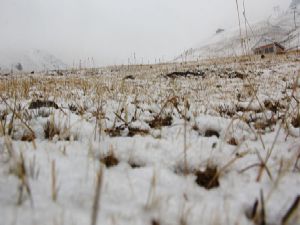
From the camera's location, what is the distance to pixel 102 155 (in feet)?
5.03

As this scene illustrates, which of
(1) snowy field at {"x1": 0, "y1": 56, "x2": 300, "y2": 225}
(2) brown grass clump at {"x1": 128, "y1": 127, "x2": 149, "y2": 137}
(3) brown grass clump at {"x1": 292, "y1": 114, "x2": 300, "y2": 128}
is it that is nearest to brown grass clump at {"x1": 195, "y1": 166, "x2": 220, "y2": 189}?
(1) snowy field at {"x1": 0, "y1": 56, "x2": 300, "y2": 225}

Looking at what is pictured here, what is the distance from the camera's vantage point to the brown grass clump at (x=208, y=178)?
1294mm

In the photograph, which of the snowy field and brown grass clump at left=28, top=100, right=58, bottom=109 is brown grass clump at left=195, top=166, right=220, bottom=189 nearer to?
the snowy field

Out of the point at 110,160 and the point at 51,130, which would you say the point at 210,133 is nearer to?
the point at 110,160

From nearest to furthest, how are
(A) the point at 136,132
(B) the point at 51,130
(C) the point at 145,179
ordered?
(C) the point at 145,179, (B) the point at 51,130, (A) the point at 136,132

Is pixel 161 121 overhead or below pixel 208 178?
overhead

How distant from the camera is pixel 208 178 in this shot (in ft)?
4.38

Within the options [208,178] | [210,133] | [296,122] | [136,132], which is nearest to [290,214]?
[208,178]

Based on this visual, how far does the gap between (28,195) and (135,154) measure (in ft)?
2.22

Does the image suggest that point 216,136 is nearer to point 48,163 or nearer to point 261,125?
point 261,125

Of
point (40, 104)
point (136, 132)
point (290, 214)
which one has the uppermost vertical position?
point (40, 104)

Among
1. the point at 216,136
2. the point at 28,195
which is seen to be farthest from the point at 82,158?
the point at 216,136

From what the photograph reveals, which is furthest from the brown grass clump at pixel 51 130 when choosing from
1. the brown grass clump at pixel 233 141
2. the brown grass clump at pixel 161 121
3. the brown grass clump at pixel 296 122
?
the brown grass clump at pixel 296 122

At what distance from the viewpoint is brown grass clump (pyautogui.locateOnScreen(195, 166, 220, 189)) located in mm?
1294
